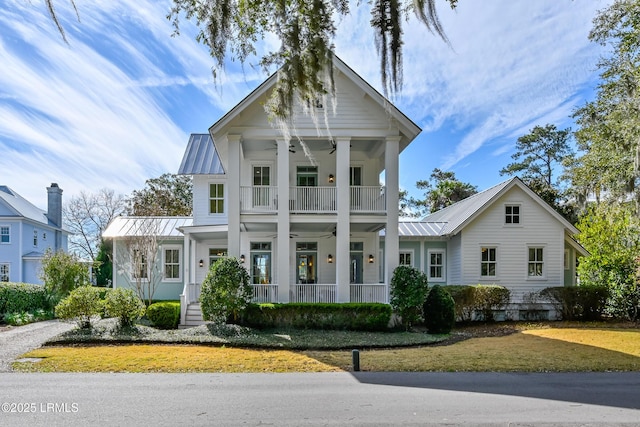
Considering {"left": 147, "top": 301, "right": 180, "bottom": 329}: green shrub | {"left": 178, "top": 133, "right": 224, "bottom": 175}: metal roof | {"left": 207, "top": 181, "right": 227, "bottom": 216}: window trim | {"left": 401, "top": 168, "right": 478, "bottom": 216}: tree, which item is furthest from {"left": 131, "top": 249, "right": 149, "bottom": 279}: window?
{"left": 401, "top": 168, "right": 478, "bottom": 216}: tree

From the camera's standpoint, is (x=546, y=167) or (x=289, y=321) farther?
(x=546, y=167)

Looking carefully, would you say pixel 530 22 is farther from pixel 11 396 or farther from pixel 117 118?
pixel 117 118

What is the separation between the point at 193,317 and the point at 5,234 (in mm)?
20155

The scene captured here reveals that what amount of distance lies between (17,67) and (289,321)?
9.49 metres

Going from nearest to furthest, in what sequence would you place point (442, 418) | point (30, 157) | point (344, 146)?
point (442, 418)
point (344, 146)
point (30, 157)

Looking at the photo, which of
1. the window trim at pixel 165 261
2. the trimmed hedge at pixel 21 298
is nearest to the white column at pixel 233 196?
the window trim at pixel 165 261

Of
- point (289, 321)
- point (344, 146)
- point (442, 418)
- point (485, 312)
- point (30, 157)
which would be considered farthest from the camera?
point (30, 157)

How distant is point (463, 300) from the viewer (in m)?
15.1

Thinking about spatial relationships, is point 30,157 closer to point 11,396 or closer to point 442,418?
point 11,396

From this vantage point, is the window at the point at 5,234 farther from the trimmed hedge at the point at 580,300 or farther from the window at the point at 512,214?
the trimmed hedge at the point at 580,300

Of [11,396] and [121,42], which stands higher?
[121,42]

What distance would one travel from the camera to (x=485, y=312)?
51.5 ft

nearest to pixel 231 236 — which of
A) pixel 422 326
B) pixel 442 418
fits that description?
pixel 422 326

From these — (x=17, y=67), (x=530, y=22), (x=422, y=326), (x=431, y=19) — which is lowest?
(x=422, y=326)
